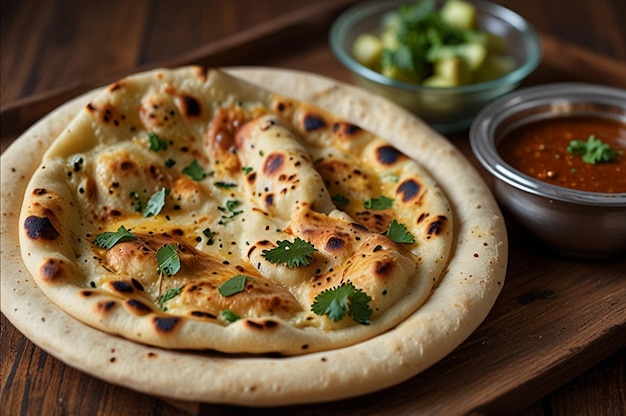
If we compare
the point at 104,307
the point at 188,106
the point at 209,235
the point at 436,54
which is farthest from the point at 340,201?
the point at 436,54

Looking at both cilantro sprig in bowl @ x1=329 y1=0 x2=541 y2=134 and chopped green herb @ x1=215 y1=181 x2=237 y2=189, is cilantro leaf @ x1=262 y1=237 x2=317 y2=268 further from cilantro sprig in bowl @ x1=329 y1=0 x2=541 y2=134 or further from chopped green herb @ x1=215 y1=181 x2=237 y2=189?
cilantro sprig in bowl @ x1=329 y1=0 x2=541 y2=134

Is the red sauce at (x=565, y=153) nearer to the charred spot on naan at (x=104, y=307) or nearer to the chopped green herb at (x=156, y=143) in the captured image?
the chopped green herb at (x=156, y=143)

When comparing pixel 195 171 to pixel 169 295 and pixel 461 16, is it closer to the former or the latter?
pixel 169 295

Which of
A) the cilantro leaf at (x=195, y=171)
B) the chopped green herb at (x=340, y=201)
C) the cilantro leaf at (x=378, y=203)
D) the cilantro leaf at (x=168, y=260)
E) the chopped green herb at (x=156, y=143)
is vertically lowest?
the cilantro leaf at (x=378, y=203)

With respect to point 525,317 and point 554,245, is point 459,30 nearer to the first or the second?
point 554,245

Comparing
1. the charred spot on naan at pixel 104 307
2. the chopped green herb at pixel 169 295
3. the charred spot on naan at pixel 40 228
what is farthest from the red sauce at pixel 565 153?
the charred spot on naan at pixel 40 228

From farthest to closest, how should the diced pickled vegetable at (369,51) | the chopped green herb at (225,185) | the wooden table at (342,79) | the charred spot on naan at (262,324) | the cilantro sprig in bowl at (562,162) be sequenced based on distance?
the diced pickled vegetable at (369,51) → the chopped green herb at (225,185) → the cilantro sprig in bowl at (562,162) → the wooden table at (342,79) → the charred spot on naan at (262,324)
